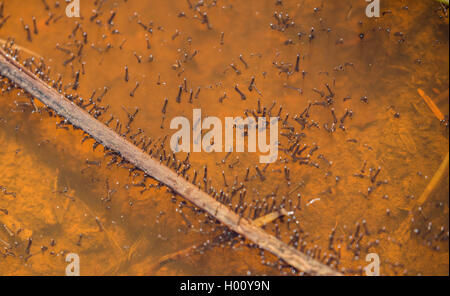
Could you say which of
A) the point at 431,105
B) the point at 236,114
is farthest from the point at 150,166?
the point at 431,105

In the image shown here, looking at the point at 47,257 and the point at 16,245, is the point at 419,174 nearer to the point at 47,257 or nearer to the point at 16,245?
the point at 47,257

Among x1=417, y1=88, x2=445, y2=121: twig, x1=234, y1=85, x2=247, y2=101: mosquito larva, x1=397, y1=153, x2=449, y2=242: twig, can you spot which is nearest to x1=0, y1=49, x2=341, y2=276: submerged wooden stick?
x1=397, y1=153, x2=449, y2=242: twig

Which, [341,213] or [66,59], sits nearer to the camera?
[341,213]

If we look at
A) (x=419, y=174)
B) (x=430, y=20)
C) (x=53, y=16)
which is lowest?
(x=419, y=174)

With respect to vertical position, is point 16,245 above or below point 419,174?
below

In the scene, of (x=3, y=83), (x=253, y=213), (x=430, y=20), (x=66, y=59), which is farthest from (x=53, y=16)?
(x=430, y=20)

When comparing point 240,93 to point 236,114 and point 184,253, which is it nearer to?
point 236,114

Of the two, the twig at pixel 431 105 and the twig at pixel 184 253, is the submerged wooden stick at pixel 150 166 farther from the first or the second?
the twig at pixel 431 105
